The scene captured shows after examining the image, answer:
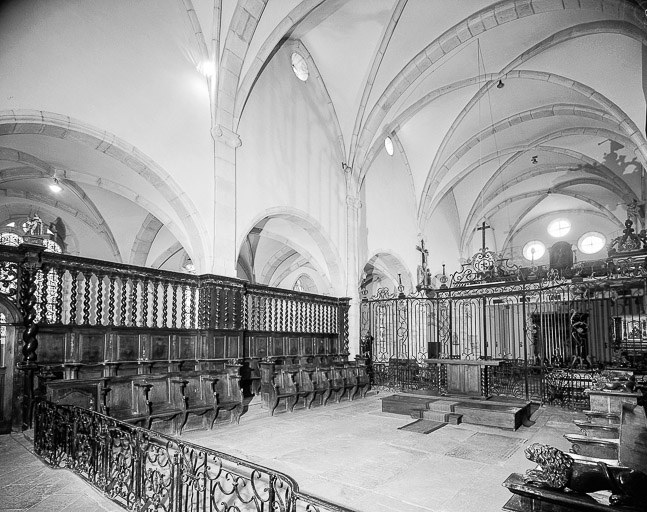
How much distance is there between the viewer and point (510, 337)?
19.8m

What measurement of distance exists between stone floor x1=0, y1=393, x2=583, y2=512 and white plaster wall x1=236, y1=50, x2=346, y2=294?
4.64 meters

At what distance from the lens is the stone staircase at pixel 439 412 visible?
7.19 meters

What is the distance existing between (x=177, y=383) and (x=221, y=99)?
5938mm

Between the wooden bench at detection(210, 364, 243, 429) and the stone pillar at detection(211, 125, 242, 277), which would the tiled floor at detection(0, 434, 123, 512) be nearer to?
the wooden bench at detection(210, 364, 243, 429)

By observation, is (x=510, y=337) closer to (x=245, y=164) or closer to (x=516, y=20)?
(x=516, y=20)

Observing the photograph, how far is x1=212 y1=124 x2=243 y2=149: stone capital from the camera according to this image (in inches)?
360

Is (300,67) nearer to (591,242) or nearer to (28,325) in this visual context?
(28,325)

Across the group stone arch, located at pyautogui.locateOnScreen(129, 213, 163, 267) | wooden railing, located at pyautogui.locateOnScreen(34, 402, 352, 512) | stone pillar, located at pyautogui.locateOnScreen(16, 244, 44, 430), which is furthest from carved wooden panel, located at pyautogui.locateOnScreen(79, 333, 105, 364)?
stone arch, located at pyautogui.locateOnScreen(129, 213, 163, 267)

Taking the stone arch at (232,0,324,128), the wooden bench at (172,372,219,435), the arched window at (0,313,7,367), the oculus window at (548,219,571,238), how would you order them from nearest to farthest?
1. the arched window at (0,313,7,367)
2. the wooden bench at (172,372,219,435)
3. the stone arch at (232,0,324,128)
4. the oculus window at (548,219,571,238)

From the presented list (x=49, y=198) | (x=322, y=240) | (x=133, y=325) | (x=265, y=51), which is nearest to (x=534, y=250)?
(x=322, y=240)

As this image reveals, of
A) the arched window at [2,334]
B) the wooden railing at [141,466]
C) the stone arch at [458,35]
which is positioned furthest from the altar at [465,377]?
the arched window at [2,334]

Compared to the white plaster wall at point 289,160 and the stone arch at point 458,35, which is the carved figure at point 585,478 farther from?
the stone arch at point 458,35

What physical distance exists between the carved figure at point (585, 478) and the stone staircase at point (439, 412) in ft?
19.6

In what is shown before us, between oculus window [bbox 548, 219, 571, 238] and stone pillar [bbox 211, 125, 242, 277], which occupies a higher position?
oculus window [bbox 548, 219, 571, 238]
